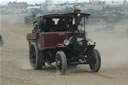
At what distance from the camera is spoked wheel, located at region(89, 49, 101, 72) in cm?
1205

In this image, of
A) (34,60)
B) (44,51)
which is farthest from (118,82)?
(34,60)

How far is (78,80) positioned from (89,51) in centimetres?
216

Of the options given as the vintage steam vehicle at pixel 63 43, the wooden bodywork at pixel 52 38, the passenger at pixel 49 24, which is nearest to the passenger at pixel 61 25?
the vintage steam vehicle at pixel 63 43

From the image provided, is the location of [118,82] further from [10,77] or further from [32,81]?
[10,77]

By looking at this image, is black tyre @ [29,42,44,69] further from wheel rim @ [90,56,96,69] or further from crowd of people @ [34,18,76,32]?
wheel rim @ [90,56,96,69]

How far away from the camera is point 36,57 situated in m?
13.2

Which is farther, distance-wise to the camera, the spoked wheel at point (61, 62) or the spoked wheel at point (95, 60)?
the spoked wheel at point (95, 60)

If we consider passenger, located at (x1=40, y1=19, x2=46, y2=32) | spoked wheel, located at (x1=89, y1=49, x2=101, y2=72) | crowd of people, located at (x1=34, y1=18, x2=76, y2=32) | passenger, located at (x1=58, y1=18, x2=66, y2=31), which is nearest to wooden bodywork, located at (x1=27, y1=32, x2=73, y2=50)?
passenger, located at (x1=40, y1=19, x2=46, y2=32)

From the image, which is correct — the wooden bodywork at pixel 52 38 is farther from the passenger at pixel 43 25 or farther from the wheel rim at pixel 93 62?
the wheel rim at pixel 93 62

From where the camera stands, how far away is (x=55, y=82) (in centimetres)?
1009

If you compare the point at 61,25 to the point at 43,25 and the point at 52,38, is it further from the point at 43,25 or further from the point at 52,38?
the point at 52,38

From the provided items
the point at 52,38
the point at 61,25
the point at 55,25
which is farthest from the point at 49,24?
the point at 52,38

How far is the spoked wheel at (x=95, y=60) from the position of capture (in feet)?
39.5

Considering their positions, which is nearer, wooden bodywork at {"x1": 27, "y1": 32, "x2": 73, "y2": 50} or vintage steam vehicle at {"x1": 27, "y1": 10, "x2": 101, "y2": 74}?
vintage steam vehicle at {"x1": 27, "y1": 10, "x2": 101, "y2": 74}
